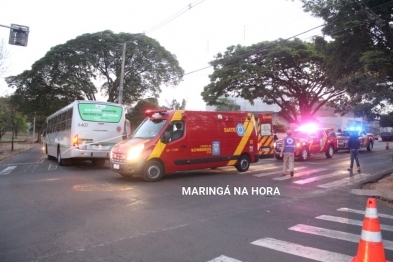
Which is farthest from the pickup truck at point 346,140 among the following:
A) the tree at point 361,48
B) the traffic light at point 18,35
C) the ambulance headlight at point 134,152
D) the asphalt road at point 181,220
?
the traffic light at point 18,35

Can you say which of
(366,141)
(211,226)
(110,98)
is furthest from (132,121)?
(211,226)

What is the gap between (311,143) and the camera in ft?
60.2

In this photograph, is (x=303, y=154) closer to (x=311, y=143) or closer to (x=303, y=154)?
(x=303, y=154)

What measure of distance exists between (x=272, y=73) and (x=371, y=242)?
24664mm

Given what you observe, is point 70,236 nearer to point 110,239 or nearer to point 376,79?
point 110,239

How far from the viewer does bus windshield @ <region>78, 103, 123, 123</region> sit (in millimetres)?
14641

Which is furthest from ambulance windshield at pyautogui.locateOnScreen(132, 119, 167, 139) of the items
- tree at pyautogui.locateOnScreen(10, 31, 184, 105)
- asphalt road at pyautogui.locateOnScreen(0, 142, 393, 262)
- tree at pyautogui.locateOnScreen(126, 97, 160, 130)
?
tree at pyautogui.locateOnScreen(126, 97, 160, 130)

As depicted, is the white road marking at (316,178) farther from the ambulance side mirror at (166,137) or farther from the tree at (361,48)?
the ambulance side mirror at (166,137)

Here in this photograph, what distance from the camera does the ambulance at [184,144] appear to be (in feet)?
34.3

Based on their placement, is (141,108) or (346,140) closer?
(346,140)

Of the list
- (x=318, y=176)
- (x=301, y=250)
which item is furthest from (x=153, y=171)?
(x=301, y=250)

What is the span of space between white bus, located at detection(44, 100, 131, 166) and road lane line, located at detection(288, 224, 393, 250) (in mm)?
10901

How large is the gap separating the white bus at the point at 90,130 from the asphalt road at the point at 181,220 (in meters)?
3.80

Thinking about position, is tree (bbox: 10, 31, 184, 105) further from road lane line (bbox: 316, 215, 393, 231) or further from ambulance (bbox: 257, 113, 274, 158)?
road lane line (bbox: 316, 215, 393, 231)
